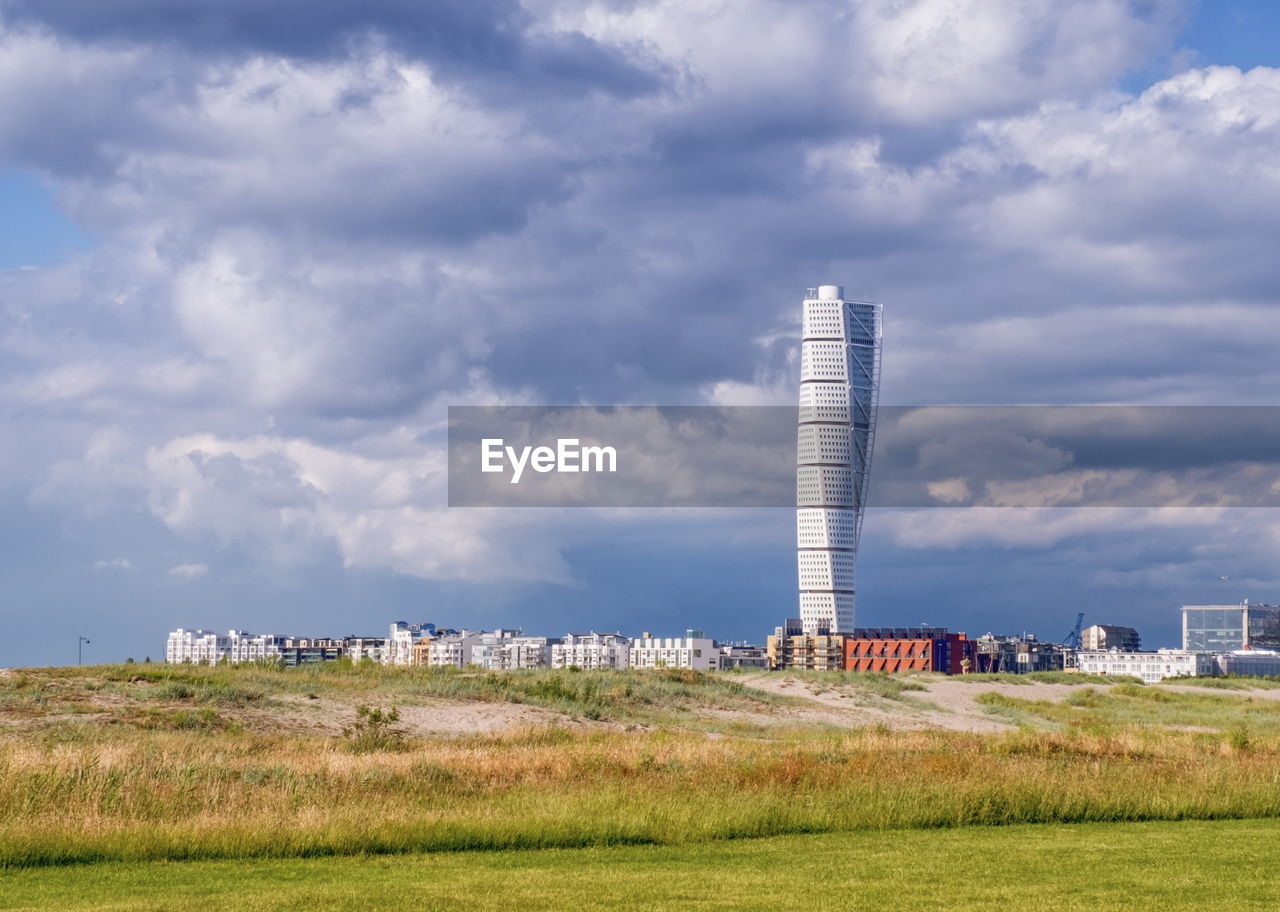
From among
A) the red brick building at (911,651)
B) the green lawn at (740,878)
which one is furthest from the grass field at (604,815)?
the red brick building at (911,651)

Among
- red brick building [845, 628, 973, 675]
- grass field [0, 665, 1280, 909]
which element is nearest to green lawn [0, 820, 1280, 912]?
grass field [0, 665, 1280, 909]

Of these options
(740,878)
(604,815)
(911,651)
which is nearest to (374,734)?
(604,815)

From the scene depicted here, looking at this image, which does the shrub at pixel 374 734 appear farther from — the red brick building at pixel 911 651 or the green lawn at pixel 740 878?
the red brick building at pixel 911 651

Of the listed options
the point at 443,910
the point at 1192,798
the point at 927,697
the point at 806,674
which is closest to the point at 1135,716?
the point at 927,697

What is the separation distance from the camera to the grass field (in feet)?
54.0

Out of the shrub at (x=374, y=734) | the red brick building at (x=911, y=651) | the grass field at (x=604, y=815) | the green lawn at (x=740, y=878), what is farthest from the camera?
the red brick building at (x=911, y=651)

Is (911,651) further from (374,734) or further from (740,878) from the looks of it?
(740,878)

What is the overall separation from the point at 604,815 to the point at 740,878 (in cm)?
445

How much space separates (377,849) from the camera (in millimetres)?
19203

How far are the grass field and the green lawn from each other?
2.7 inches

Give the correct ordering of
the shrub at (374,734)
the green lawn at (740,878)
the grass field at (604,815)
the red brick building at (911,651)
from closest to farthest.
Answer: the green lawn at (740,878) < the grass field at (604,815) < the shrub at (374,734) < the red brick building at (911,651)

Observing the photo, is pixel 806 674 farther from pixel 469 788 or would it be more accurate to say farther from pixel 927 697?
pixel 469 788

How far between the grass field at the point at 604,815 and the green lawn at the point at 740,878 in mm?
68

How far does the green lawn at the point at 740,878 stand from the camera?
49.7 ft
